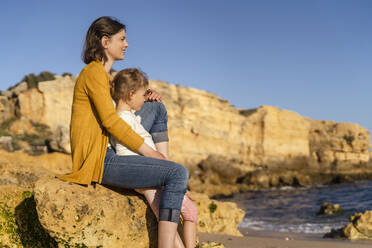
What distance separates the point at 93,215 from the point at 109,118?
28.4 inches

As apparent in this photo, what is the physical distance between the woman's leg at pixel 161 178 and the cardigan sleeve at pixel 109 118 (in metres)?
0.13

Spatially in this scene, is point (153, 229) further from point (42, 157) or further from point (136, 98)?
point (42, 157)

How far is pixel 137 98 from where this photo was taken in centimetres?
283

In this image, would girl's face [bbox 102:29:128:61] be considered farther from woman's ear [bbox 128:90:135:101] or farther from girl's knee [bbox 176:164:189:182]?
girl's knee [bbox 176:164:189:182]

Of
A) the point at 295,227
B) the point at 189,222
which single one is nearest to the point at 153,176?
the point at 189,222

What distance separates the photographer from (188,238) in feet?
8.77

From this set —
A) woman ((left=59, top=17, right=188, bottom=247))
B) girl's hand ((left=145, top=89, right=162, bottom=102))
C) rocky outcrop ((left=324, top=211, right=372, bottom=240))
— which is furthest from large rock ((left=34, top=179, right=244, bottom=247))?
rocky outcrop ((left=324, top=211, right=372, bottom=240))

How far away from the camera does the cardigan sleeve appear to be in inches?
101

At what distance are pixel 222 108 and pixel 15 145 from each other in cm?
2125

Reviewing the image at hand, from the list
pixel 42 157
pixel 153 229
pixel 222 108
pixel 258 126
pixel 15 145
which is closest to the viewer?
pixel 153 229

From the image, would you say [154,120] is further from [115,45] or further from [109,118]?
[115,45]

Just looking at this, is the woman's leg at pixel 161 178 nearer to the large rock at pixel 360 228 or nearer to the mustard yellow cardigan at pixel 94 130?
the mustard yellow cardigan at pixel 94 130

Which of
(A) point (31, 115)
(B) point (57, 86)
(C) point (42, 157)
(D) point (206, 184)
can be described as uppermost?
(B) point (57, 86)

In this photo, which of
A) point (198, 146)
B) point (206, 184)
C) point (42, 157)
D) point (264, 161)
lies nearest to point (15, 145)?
point (42, 157)
